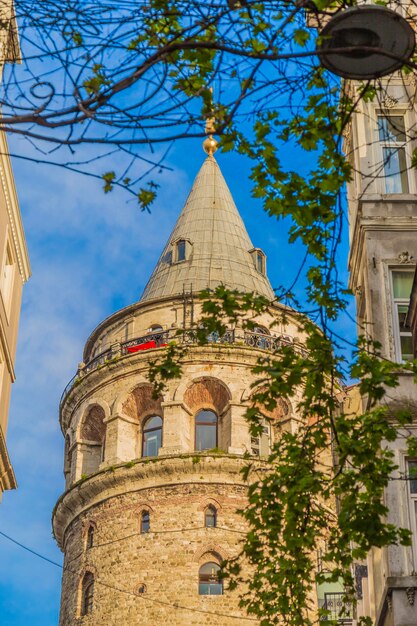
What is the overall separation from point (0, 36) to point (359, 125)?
22.0 feet

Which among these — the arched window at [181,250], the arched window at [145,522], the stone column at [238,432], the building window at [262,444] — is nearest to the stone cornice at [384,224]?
the stone column at [238,432]

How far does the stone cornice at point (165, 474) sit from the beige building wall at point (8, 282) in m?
16.1

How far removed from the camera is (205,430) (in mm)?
45562

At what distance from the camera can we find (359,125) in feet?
80.2

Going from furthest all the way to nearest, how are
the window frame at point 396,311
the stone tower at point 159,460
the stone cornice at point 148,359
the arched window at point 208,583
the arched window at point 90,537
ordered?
the stone cornice at point 148,359 < the arched window at point 90,537 < the stone tower at point 159,460 < the arched window at point 208,583 < the window frame at point 396,311

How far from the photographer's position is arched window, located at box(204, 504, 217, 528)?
1682 inches

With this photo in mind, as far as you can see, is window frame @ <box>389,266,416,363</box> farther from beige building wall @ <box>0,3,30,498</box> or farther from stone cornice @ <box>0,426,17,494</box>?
stone cornice @ <box>0,426,17,494</box>

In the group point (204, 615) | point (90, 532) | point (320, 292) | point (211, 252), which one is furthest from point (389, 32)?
point (211, 252)

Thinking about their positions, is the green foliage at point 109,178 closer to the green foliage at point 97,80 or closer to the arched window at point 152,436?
the green foliage at point 97,80

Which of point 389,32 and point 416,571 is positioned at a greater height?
point 389,32

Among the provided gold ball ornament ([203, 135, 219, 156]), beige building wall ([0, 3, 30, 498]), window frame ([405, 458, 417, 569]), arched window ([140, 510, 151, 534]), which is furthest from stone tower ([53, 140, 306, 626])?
window frame ([405, 458, 417, 569])

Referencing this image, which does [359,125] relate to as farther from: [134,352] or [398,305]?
[134,352]

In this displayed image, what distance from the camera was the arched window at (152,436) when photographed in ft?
148

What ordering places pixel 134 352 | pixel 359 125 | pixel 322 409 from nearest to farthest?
pixel 322 409 → pixel 359 125 → pixel 134 352
